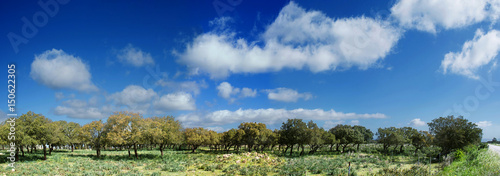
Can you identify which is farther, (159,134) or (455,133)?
(159,134)

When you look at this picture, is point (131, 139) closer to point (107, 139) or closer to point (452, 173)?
point (107, 139)

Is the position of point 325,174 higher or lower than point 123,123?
lower

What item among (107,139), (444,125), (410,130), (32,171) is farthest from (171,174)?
(410,130)

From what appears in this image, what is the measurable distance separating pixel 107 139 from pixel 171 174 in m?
25.6

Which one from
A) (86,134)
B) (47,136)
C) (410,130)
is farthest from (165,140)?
(410,130)

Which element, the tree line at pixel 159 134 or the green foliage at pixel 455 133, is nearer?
the tree line at pixel 159 134

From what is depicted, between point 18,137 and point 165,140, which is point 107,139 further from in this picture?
point 18,137

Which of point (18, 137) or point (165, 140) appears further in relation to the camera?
point (165, 140)

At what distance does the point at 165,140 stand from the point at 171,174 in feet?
88.6

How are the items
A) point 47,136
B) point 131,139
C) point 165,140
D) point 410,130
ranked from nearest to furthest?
Result: point 47,136 → point 131,139 → point 165,140 → point 410,130

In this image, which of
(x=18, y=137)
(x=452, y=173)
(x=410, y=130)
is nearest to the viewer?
(x=452, y=173)

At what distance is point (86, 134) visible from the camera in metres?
46.3

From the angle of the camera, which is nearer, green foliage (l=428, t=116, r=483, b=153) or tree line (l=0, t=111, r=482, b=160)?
tree line (l=0, t=111, r=482, b=160)

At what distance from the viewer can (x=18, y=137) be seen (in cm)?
3133
